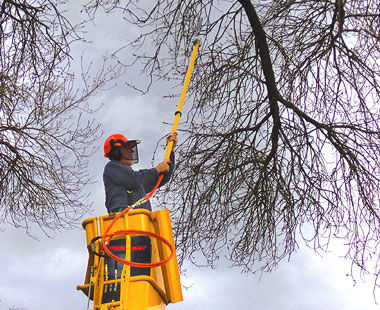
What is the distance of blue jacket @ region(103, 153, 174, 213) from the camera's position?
3.95 m

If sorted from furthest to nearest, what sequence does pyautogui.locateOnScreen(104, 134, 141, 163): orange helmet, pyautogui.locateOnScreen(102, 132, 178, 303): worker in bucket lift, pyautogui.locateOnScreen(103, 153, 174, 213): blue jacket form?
pyautogui.locateOnScreen(104, 134, 141, 163): orange helmet, pyautogui.locateOnScreen(103, 153, 174, 213): blue jacket, pyautogui.locateOnScreen(102, 132, 178, 303): worker in bucket lift

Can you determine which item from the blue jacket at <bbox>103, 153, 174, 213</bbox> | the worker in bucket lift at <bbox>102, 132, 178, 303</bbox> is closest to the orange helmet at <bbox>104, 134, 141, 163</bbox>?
the worker in bucket lift at <bbox>102, 132, 178, 303</bbox>

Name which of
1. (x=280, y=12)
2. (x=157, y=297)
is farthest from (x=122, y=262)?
(x=280, y=12)

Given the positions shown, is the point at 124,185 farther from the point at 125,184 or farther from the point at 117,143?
the point at 117,143

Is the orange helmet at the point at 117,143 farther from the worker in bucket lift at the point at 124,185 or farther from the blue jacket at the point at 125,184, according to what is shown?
the blue jacket at the point at 125,184

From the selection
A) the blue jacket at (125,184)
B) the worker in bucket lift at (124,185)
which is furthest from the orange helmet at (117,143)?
the blue jacket at (125,184)

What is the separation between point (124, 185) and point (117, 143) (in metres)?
0.48

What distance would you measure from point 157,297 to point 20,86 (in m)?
4.08

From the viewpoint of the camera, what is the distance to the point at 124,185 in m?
3.97

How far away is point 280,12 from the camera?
5746 mm

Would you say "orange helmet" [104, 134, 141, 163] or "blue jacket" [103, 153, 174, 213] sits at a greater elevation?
"orange helmet" [104, 134, 141, 163]

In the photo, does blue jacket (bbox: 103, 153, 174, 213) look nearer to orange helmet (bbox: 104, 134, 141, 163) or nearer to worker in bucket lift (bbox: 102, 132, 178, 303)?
worker in bucket lift (bbox: 102, 132, 178, 303)

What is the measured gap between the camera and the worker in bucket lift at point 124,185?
11.3 ft

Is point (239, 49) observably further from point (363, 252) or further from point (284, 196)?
point (363, 252)
